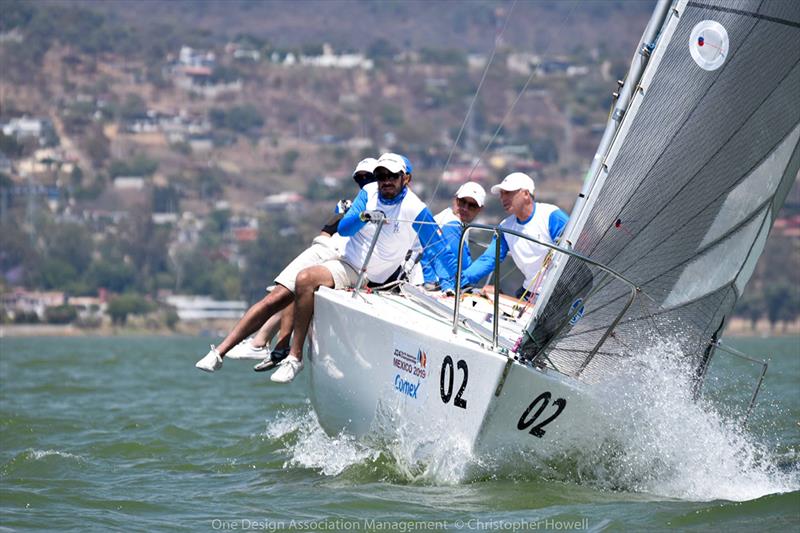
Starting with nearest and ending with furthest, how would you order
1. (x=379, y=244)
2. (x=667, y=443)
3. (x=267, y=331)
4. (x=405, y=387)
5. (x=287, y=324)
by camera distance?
(x=667, y=443), (x=405, y=387), (x=379, y=244), (x=287, y=324), (x=267, y=331)

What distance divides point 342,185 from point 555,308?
315ft

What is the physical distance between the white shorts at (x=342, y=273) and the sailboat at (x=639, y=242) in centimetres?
80

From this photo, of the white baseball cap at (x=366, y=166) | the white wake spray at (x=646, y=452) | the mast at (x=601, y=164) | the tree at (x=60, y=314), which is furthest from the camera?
the tree at (x=60, y=314)

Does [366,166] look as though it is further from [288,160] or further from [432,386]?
[288,160]

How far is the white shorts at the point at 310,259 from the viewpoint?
702 centimetres

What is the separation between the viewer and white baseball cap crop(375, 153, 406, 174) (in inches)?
259

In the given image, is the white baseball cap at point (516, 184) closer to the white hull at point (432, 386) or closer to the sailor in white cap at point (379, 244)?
the sailor in white cap at point (379, 244)

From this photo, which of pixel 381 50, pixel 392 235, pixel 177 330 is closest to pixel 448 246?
pixel 392 235

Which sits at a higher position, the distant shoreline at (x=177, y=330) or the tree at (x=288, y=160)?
the tree at (x=288, y=160)

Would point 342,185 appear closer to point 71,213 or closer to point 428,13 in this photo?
point 71,213

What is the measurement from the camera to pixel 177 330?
69.7 m

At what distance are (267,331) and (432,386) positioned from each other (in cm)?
178

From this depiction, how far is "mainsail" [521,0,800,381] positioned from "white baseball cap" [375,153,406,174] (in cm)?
120

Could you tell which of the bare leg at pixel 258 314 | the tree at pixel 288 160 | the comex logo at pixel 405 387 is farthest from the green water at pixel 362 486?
the tree at pixel 288 160
